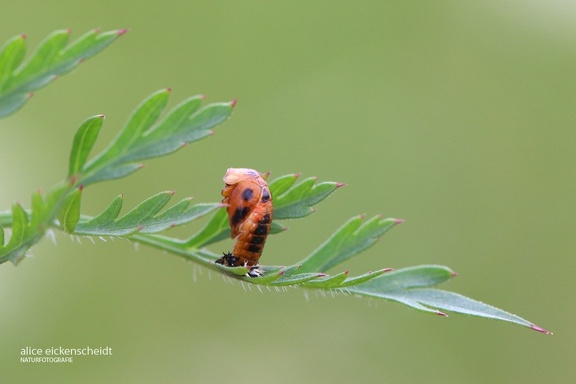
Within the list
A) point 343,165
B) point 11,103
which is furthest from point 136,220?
point 343,165

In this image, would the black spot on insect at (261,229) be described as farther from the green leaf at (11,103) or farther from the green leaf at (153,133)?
the green leaf at (11,103)

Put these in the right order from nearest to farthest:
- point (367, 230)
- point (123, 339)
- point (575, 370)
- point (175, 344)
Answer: point (367, 230) → point (123, 339) → point (175, 344) → point (575, 370)

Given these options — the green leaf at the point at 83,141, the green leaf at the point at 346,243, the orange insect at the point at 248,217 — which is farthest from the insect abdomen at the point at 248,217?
the green leaf at the point at 83,141

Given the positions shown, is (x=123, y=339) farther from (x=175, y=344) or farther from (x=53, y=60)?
(x=53, y=60)

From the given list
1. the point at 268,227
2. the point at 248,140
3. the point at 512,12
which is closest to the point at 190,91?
the point at 248,140

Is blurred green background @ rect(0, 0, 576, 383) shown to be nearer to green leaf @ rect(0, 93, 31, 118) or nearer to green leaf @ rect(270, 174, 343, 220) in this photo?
green leaf @ rect(270, 174, 343, 220)

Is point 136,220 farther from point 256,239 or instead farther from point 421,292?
point 421,292
